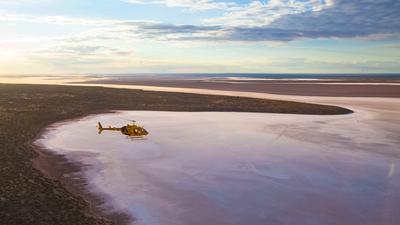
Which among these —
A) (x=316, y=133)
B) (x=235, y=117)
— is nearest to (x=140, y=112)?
(x=235, y=117)

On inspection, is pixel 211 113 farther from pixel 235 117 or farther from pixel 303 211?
pixel 303 211

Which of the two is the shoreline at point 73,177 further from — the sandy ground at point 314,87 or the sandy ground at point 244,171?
the sandy ground at point 314,87

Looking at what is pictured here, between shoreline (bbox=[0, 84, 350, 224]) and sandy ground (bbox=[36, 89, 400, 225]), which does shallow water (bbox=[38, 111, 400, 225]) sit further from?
shoreline (bbox=[0, 84, 350, 224])

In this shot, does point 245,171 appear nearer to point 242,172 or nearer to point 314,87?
point 242,172

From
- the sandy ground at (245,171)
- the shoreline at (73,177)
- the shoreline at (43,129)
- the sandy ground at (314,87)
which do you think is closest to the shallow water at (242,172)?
the sandy ground at (245,171)

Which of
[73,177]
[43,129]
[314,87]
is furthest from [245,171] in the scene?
[314,87]

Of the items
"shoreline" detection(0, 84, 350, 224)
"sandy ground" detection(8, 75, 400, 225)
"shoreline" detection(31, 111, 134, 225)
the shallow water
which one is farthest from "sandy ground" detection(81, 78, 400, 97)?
"shoreline" detection(31, 111, 134, 225)

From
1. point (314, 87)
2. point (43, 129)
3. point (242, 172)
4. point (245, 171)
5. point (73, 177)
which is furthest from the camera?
point (314, 87)
